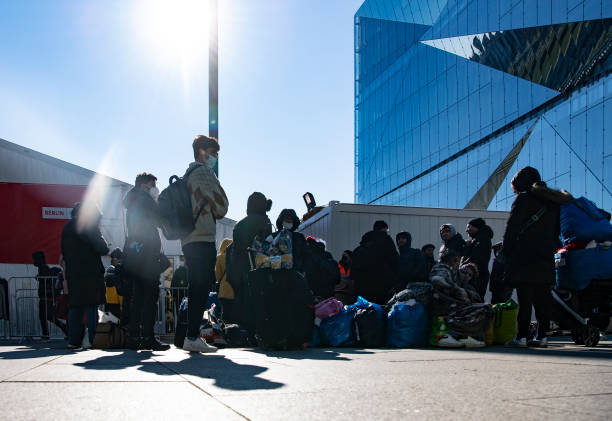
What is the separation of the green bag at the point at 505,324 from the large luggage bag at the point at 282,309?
2139 mm

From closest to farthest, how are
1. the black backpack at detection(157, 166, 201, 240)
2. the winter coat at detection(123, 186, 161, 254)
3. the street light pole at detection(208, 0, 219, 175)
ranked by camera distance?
the black backpack at detection(157, 166, 201, 240), the winter coat at detection(123, 186, 161, 254), the street light pole at detection(208, 0, 219, 175)

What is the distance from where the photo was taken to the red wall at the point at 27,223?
11969mm

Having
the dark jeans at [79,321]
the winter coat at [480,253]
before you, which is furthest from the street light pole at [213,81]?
the winter coat at [480,253]

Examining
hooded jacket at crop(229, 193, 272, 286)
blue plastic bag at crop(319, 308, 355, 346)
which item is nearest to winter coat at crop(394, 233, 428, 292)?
blue plastic bag at crop(319, 308, 355, 346)

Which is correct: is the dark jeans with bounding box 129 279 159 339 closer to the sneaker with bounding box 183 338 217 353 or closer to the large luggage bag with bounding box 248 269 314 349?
the sneaker with bounding box 183 338 217 353

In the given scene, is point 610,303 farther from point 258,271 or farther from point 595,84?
point 595,84

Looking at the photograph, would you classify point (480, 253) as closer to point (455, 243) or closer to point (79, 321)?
point (455, 243)

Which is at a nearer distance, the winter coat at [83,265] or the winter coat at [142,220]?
the winter coat at [142,220]

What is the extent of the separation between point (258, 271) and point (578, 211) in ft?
11.1

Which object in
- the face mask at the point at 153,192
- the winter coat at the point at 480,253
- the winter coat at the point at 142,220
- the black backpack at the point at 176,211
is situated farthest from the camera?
the winter coat at the point at 480,253

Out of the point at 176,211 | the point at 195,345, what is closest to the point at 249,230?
the point at 176,211

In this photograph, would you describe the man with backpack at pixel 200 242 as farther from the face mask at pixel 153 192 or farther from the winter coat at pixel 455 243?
the winter coat at pixel 455 243

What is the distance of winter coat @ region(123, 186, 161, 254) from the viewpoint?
5.95 meters

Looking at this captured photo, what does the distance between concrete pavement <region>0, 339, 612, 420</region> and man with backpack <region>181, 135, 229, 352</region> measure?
1152 mm
